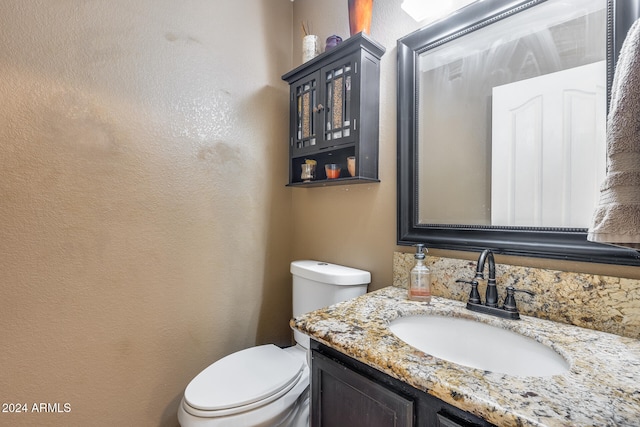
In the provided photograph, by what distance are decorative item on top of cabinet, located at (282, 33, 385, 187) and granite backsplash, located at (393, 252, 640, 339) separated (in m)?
0.60

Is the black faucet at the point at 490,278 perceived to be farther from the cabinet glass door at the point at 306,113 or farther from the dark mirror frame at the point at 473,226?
the cabinet glass door at the point at 306,113

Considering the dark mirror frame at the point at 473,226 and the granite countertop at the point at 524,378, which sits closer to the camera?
the granite countertop at the point at 524,378

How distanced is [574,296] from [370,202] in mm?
756

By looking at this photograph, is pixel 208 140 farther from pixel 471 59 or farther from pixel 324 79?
pixel 471 59

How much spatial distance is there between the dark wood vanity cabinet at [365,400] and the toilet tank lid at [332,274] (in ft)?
1.46

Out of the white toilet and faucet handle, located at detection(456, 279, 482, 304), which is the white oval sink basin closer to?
faucet handle, located at detection(456, 279, 482, 304)

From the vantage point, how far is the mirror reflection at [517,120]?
78 cm

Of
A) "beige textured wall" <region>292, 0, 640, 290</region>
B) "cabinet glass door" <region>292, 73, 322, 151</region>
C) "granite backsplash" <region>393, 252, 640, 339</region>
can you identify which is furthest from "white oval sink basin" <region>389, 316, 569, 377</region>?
"cabinet glass door" <region>292, 73, 322, 151</region>

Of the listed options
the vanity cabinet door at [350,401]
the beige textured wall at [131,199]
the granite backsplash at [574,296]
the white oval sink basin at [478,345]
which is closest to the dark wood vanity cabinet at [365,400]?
the vanity cabinet door at [350,401]

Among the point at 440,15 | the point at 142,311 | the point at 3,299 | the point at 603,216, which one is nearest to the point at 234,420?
the point at 142,311

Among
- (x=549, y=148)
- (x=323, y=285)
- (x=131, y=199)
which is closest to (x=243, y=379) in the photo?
(x=323, y=285)

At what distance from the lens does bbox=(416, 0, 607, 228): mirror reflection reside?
78cm

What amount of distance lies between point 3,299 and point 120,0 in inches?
46.7

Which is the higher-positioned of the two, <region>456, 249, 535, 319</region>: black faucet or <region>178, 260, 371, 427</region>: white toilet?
<region>456, 249, 535, 319</region>: black faucet
